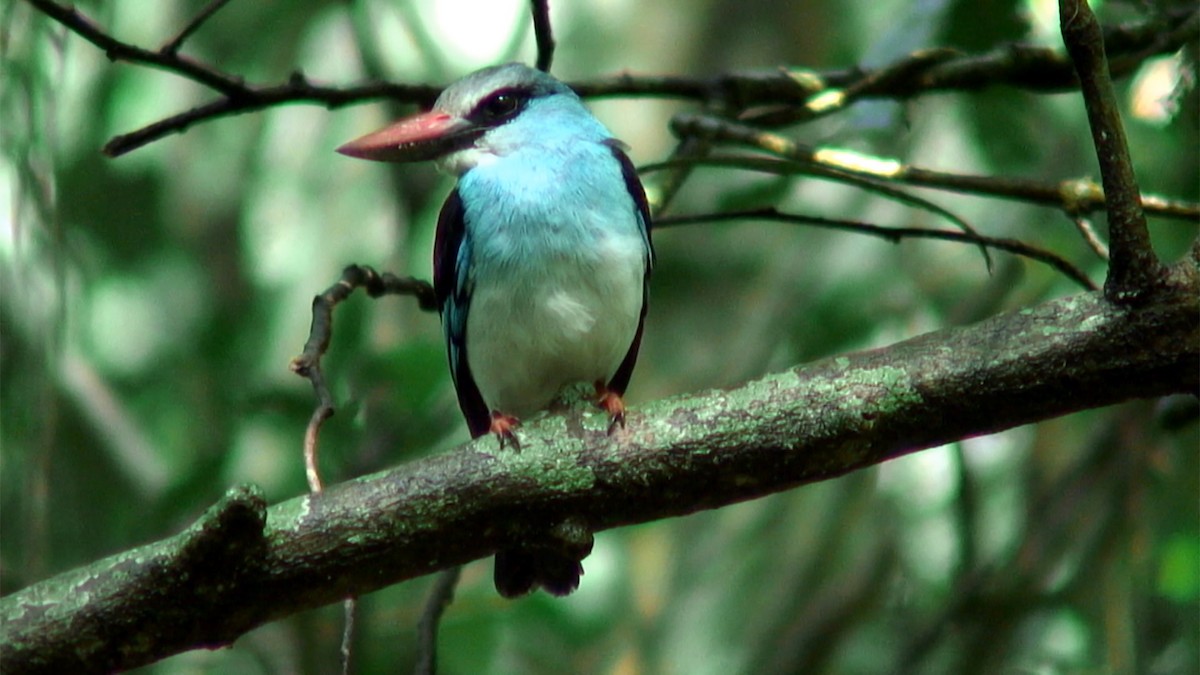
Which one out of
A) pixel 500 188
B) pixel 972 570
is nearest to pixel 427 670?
pixel 500 188

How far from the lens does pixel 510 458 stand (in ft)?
6.96

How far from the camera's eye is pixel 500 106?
3.34 metres

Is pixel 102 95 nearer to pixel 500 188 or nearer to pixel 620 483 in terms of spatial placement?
pixel 500 188

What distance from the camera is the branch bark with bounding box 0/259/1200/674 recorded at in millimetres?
1978

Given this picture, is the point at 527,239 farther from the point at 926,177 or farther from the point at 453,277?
the point at 926,177

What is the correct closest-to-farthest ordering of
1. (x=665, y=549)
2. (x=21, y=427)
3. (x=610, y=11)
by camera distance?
A: 1. (x=21, y=427)
2. (x=665, y=549)
3. (x=610, y=11)

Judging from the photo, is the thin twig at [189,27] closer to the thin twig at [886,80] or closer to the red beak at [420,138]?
the thin twig at [886,80]

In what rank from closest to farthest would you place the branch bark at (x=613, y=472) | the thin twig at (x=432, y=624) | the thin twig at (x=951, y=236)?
the branch bark at (x=613, y=472) < the thin twig at (x=432, y=624) < the thin twig at (x=951, y=236)

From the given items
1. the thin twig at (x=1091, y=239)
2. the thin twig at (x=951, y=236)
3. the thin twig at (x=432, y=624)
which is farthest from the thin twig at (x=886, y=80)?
the thin twig at (x=432, y=624)

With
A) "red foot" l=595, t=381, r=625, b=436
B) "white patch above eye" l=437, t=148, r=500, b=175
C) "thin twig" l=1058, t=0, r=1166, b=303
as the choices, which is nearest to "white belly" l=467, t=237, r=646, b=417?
"red foot" l=595, t=381, r=625, b=436

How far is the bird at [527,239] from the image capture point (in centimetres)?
298

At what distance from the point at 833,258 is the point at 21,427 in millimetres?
2814

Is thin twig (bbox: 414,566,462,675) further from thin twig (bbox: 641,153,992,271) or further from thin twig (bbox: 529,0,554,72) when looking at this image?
thin twig (bbox: 529,0,554,72)

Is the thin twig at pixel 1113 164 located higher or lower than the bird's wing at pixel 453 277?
lower
